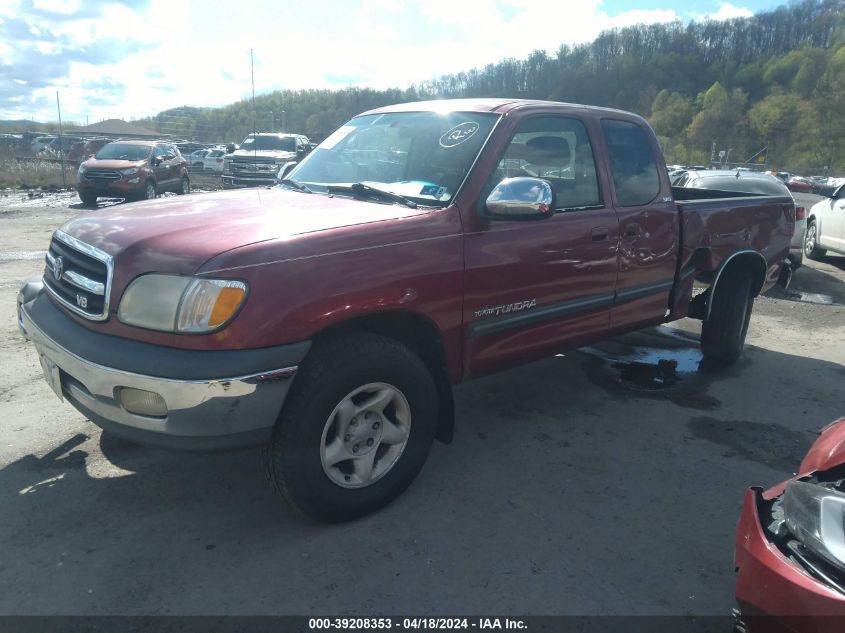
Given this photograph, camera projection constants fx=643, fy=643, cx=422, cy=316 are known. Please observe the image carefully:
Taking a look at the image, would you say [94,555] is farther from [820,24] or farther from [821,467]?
[820,24]

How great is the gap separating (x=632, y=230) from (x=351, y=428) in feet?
7.86

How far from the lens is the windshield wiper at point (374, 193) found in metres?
3.37

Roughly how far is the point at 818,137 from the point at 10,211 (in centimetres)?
7390

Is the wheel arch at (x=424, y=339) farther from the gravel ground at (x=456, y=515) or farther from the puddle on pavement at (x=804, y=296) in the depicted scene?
the puddle on pavement at (x=804, y=296)

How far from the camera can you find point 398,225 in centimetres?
303

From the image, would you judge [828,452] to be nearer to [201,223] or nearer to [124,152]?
[201,223]

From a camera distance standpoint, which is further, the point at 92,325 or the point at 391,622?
the point at 92,325

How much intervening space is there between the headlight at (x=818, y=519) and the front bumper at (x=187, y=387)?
181 centimetres

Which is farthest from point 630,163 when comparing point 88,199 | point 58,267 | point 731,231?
point 88,199

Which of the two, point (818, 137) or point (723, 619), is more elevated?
point (818, 137)

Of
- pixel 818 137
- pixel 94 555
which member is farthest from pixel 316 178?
pixel 818 137

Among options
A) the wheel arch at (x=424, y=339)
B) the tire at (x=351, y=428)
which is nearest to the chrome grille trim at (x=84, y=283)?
the tire at (x=351, y=428)

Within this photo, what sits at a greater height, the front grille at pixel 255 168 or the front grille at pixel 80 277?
the front grille at pixel 255 168

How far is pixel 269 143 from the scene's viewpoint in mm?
21750
